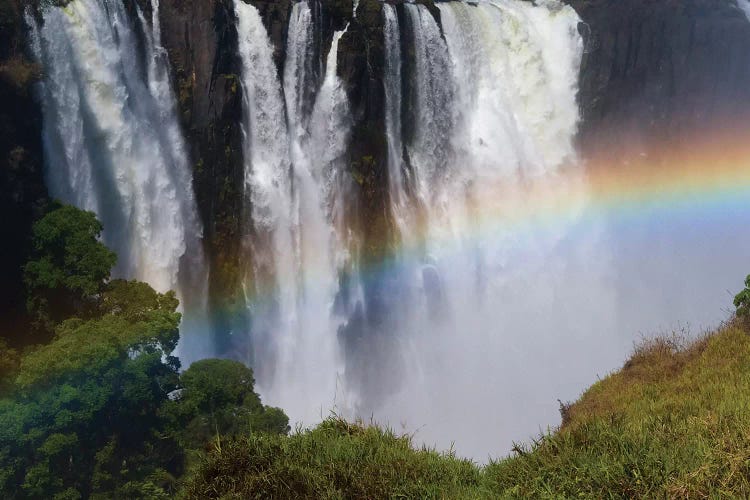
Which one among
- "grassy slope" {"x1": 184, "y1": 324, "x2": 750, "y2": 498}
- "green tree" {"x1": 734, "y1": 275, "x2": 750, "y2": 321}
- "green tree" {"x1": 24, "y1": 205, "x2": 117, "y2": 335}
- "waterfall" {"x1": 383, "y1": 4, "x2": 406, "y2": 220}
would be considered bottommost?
"grassy slope" {"x1": 184, "y1": 324, "x2": 750, "y2": 498}

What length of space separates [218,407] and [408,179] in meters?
9.85

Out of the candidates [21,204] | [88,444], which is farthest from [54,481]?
[21,204]

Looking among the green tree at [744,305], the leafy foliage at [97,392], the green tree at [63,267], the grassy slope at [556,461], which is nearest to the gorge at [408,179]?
the green tree at [63,267]

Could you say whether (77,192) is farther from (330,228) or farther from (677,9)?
(677,9)

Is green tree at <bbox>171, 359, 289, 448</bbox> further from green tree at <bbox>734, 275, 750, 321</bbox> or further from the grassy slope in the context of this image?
green tree at <bbox>734, 275, 750, 321</bbox>

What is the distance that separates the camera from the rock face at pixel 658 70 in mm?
26219

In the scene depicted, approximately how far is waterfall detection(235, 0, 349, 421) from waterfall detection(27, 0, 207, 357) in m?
1.77

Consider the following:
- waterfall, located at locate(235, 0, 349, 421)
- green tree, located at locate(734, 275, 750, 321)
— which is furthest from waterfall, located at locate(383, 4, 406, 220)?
green tree, located at locate(734, 275, 750, 321)

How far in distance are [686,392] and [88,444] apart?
9.43m

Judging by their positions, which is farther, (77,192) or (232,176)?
(232,176)

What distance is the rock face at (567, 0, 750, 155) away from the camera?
86.0ft

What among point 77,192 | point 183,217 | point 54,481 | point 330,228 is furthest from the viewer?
point 330,228

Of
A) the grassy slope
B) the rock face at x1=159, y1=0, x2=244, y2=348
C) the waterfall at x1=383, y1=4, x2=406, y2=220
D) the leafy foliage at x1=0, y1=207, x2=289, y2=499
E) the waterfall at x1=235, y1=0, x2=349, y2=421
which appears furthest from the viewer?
the waterfall at x1=383, y1=4, x2=406, y2=220

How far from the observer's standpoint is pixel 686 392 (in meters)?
8.37
